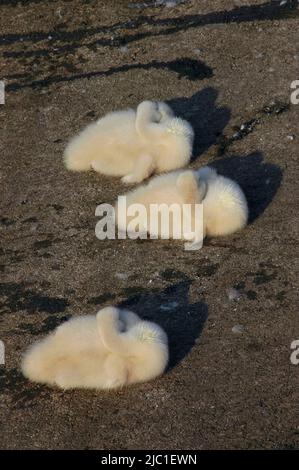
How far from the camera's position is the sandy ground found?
4.25 m

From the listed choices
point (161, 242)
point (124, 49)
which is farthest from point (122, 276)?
point (124, 49)

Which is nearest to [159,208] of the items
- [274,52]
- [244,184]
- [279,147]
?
[244,184]

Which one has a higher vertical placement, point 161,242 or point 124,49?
Answer: point 124,49

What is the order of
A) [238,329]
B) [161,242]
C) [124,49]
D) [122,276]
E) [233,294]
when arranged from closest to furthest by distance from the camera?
1. [238,329]
2. [233,294]
3. [122,276]
4. [161,242]
5. [124,49]

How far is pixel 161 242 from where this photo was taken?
533 cm

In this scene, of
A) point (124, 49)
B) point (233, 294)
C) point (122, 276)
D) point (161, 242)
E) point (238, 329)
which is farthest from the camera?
point (124, 49)

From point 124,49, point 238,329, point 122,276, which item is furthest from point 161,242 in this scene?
point 124,49

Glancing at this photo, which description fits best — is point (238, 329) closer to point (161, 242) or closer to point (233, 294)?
point (233, 294)

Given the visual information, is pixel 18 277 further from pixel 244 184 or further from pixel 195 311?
pixel 244 184

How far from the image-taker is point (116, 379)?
4277 mm

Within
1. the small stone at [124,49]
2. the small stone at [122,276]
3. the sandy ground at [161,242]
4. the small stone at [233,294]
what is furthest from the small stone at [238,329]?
the small stone at [124,49]

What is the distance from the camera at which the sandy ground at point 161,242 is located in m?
4.25

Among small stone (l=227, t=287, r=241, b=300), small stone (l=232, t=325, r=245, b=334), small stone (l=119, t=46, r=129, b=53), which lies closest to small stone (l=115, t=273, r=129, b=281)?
small stone (l=227, t=287, r=241, b=300)

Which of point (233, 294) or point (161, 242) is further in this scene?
point (161, 242)
